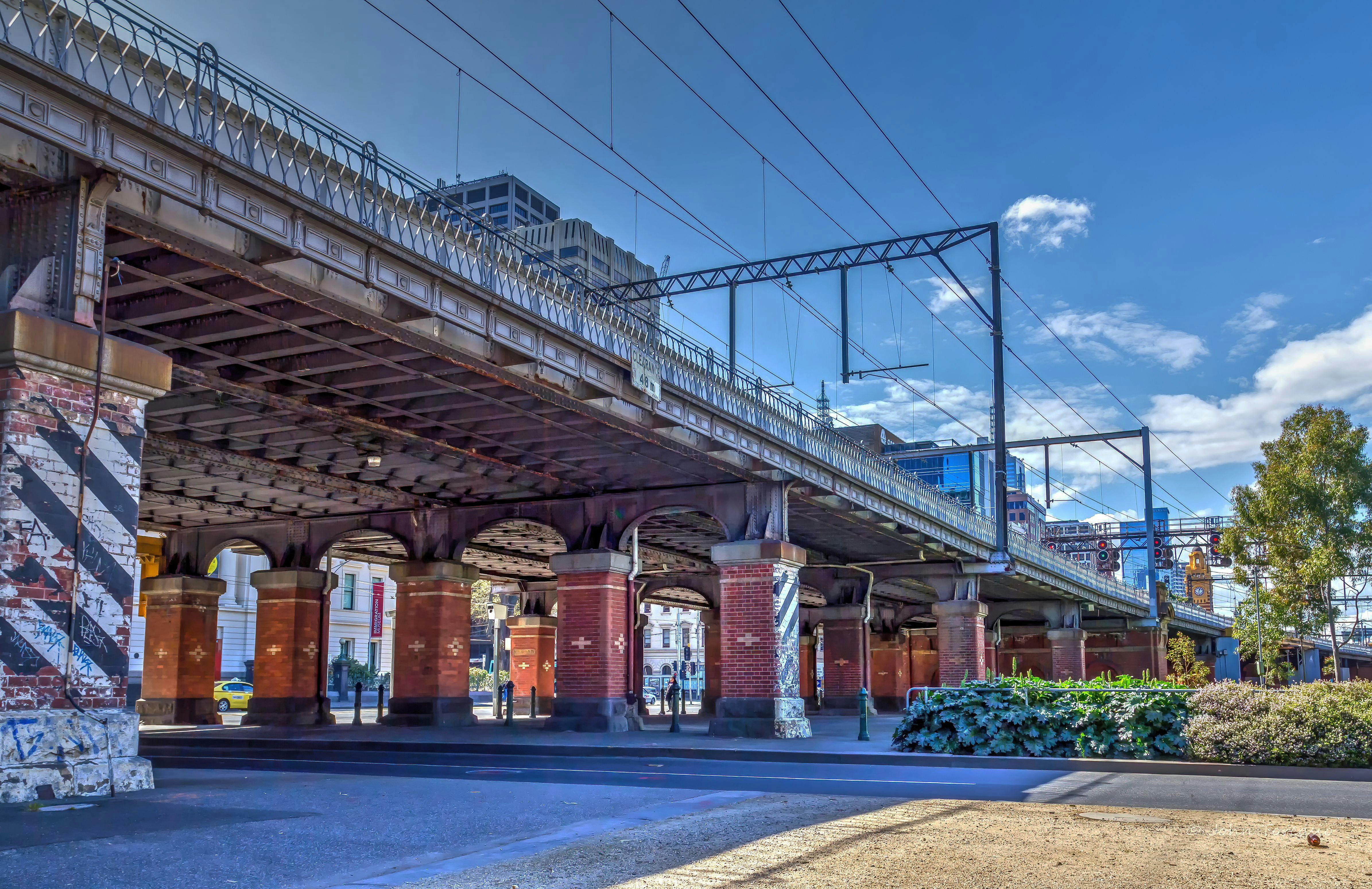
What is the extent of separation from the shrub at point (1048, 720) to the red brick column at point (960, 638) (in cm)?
2045

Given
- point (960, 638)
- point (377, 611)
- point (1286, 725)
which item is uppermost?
point (377, 611)

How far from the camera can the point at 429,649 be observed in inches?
1198

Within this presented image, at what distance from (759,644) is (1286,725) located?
1163 cm

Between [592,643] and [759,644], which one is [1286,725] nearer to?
[759,644]

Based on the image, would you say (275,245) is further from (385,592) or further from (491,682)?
(491,682)

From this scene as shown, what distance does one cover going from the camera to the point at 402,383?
64.7ft

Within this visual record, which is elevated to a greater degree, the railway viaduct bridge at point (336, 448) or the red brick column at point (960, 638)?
the railway viaduct bridge at point (336, 448)

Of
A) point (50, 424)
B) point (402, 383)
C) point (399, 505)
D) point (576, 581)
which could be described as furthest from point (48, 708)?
point (399, 505)

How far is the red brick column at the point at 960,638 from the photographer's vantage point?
135ft

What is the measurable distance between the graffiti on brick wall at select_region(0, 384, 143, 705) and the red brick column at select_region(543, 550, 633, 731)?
1664 centimetres

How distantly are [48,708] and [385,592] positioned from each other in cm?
6498

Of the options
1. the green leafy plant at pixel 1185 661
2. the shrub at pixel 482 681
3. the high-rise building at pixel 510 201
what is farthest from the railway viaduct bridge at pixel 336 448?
the shrub at pixel 482 681

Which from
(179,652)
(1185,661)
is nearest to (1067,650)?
(1185,661)

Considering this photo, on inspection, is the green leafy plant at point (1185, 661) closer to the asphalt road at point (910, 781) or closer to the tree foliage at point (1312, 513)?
the tree foliage at point (1312, 513)
